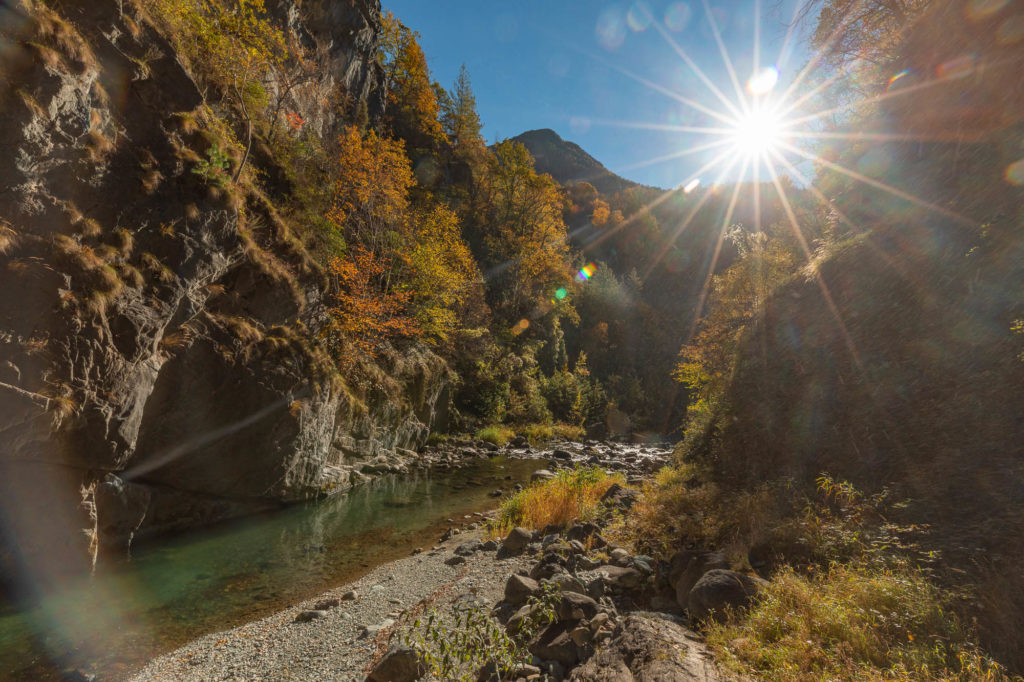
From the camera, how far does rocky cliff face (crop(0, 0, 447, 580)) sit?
643cm

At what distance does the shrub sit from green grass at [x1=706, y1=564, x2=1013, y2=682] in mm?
5960

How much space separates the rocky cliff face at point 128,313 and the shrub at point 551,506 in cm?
695

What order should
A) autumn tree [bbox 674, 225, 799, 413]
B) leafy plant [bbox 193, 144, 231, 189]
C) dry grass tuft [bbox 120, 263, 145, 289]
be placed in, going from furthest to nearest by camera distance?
1. autumn tree [bbox 674, 225, 799, 413]
2. leafy plant [bbox 193, 144, 231, 189]
3. dry grass tuft [bbox 120, 263, 145, 289]

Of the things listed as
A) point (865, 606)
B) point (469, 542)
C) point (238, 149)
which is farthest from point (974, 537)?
point (238, 149)

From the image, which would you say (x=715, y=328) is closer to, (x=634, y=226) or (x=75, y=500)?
(x=75, y=500)

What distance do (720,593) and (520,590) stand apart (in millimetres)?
2604

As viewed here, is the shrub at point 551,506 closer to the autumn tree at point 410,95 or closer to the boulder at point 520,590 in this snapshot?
the boulder at point 520,590

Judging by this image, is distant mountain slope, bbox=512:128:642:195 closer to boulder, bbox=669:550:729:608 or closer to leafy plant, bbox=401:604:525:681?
boulder, bbox=669:550:729:608

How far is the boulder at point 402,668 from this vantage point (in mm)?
4121

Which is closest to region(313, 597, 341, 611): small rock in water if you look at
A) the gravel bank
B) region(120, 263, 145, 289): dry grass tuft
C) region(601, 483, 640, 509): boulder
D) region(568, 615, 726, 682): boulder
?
the gravel bank

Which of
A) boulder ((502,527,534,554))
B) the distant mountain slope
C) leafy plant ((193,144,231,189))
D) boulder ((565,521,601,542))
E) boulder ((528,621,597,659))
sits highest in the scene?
the distant mountain slope

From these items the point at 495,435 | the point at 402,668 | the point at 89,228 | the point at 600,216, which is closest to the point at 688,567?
the point at 402,668

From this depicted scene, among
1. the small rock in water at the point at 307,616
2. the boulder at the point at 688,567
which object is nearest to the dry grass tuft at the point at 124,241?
the small rock in water at the point at 307,616

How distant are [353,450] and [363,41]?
26850mm
